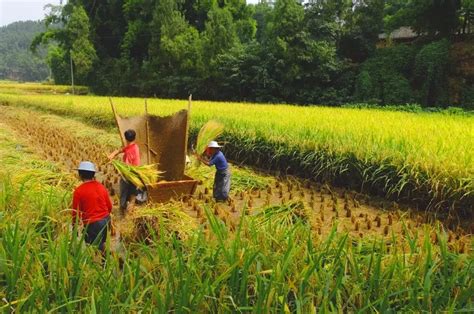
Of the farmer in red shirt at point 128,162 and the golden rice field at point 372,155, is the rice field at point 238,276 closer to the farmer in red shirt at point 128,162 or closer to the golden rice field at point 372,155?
the farmer in red shirt at point 128,162

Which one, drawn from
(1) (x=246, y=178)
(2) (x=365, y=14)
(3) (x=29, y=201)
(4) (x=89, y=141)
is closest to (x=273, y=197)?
(1) (x=246, y=178)

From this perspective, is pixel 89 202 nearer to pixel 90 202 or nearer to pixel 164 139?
pixel 90 202

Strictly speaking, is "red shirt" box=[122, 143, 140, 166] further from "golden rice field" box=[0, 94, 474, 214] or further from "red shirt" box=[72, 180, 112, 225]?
"golden rice field" box=[0, 94, 474, 214]

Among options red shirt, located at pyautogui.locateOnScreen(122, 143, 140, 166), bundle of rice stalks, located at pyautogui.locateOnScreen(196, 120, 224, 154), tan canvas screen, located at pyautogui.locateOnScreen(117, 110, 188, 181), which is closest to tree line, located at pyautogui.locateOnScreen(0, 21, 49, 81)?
tan canvas screen, located at pyautogui.locateOnScreen(117, 110, 188, 181)

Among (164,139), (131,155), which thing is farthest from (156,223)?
(164,139)

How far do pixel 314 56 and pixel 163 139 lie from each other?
51.1 feet

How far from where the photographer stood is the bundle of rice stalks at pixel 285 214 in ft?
12.6

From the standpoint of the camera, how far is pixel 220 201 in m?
5.38

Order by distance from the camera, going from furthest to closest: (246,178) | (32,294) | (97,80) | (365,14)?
(97,80) < (365,14) < (246,178) < (32,294)

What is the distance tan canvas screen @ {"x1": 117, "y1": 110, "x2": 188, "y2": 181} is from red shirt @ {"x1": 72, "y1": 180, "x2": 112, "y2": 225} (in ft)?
7.05

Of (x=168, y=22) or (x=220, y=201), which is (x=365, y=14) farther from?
(x=220, y=201)

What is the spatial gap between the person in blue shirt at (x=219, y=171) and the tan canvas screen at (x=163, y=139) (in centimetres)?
51

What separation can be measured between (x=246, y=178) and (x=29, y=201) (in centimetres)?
312

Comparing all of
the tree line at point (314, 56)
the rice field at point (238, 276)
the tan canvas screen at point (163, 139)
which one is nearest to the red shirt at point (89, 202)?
the rice field at point (238, 276)
